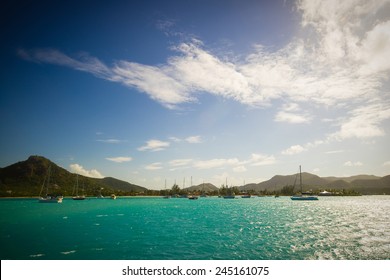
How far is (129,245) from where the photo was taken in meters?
31.2

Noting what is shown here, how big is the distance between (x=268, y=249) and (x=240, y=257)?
522cm

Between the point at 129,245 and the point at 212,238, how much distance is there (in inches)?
474
